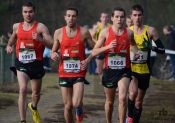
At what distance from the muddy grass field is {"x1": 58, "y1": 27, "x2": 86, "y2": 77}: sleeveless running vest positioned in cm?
216

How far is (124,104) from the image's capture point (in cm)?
1129

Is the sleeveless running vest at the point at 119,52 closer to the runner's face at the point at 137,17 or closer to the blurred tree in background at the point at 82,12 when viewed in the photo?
the runner's face at the point at 137,17

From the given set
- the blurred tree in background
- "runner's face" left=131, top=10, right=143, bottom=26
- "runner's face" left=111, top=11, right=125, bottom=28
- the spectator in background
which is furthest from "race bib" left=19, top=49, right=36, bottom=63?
the blurred tree in background

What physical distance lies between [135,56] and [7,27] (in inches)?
875

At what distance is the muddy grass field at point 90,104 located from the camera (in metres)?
13.9

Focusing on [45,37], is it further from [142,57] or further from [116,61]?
[142,57]

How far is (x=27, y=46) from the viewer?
12.4 meters

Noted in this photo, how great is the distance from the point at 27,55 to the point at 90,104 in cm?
471

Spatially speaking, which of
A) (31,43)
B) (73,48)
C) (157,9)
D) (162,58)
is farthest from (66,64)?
(157,9)

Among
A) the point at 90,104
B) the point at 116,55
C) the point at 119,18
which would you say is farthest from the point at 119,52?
the point at 90,104

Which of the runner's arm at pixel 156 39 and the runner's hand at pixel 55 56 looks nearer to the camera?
the runner's hand at pixel 55 56

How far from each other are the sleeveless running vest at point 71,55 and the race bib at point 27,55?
1045mm

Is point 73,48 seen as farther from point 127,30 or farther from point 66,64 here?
point 127,30

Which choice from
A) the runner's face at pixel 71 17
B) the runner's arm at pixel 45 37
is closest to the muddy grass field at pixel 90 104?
the runner's arm at pixel 45 37
